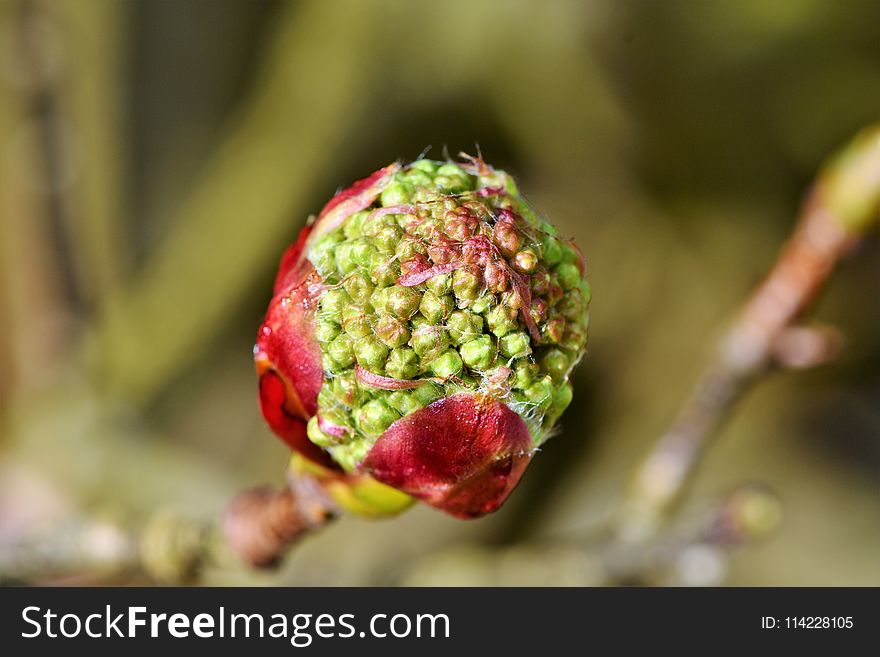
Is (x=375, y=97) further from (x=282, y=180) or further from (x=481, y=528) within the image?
(x=481, y=528)

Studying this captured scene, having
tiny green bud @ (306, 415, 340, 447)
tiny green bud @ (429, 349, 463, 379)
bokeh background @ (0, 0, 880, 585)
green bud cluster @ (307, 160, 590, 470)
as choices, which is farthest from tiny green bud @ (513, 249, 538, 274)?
bokeh background @ (0, 0, 880, 585)

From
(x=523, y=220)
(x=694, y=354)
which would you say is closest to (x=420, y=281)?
(x=523, y=220)

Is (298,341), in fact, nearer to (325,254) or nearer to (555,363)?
(325,254)

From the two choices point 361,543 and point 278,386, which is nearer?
point 278,386

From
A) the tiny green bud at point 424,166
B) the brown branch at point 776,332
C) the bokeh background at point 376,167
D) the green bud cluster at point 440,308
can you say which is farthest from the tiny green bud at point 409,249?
the bokeh background at point 376,167

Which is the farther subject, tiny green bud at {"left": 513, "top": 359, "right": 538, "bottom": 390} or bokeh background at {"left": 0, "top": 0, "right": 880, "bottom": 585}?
bokeh background at {"left": 0, "top": 0, "right": 880, "bottom": 585}

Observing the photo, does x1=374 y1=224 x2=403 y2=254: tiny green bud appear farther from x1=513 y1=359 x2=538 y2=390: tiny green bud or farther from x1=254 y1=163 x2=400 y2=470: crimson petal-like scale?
x1=513 y1=359 x2=538 y2=390: tiny green bud

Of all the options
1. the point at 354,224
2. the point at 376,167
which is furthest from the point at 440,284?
the point at 376,167
